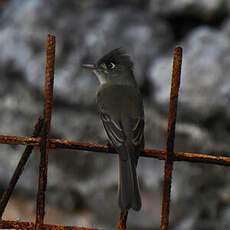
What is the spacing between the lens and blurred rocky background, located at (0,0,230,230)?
3756 millimetres

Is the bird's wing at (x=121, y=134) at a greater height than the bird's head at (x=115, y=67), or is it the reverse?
the bird's head at (x=115, y=67)

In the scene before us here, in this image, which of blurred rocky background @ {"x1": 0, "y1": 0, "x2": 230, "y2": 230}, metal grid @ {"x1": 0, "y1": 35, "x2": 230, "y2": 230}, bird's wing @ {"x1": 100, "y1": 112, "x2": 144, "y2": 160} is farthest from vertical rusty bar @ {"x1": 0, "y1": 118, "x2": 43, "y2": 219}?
blurred rocky background @ {"x1": 0, "y1": 0, "x2": 230, "y2": 230}

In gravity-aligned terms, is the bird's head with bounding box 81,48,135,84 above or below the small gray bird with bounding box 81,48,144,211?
above

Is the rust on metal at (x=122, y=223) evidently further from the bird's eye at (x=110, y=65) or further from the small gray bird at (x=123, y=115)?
the bird's eye at (x=110, y=65)

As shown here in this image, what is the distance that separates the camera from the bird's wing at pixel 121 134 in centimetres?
244

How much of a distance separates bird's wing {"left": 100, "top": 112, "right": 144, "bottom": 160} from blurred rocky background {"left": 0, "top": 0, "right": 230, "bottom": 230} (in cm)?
108

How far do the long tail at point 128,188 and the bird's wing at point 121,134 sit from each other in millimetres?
63

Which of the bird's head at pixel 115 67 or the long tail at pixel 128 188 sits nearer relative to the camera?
the long tail at pixel 128 188

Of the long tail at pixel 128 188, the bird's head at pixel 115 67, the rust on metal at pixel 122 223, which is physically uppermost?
the bird's head at pixel 115 67

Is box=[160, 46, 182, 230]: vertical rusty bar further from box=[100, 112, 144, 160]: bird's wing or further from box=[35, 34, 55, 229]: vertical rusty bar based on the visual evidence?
box=[100, 112, 144, 160]: bird's wing

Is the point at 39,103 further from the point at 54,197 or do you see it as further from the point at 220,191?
the point at 220,191

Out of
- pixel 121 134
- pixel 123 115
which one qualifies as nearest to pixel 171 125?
pixel 121 134

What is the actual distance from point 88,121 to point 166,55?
84 centimetres

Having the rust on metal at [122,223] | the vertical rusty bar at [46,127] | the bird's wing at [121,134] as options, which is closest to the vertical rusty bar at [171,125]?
Answer: the rust on metal at [122,223]
